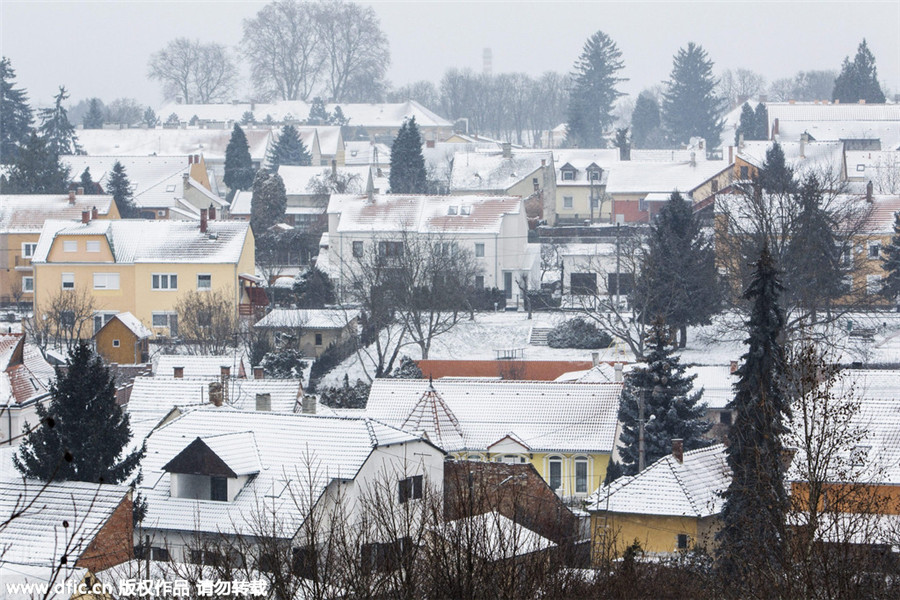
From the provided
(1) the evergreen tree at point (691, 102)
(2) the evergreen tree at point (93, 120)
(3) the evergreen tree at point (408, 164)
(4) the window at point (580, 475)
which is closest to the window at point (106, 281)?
(3) the evergreen tree at point (408, 164)

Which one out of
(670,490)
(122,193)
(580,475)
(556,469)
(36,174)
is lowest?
(580,475)

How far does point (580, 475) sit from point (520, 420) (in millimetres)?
1847

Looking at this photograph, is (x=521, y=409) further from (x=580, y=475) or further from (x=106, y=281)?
(x=106, y=281)

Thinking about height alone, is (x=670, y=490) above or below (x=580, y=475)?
above

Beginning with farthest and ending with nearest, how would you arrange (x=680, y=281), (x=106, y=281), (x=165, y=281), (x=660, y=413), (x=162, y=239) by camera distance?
(x=162, y=239)
(x=106, y=281)
(x=165, y=281)
(x=680, y=281)
(x=660, y=413)

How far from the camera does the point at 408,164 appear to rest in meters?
70.9

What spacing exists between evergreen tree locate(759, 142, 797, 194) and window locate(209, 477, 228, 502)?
2778 cm

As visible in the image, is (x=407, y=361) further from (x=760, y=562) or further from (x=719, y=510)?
(x=760, y=562)

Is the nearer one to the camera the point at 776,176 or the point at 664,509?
the point at 664,509

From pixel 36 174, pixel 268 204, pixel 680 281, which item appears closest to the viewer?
pixel 680 281

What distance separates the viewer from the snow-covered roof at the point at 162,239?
4988cm

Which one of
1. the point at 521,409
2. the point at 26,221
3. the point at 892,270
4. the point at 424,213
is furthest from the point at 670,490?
the point at 26,221

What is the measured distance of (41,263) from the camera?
5012 cm

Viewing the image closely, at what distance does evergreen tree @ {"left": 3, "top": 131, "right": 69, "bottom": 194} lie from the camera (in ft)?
210
